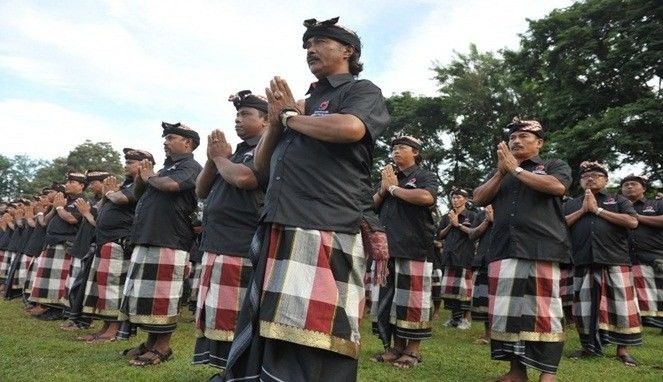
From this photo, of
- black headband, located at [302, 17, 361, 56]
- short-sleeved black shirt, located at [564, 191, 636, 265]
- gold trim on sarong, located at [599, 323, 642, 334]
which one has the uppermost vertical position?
black headband, located at [302, 17, 361, 56]

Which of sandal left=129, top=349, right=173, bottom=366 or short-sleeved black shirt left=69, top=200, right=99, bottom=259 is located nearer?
sandal left=129, top=349, right=173, bottom=366

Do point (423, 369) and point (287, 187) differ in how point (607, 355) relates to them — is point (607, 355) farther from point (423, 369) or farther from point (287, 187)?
point (287, 187)

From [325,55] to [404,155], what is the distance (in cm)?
332

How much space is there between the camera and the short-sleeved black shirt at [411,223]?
235 inches

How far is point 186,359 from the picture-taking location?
5535 mm

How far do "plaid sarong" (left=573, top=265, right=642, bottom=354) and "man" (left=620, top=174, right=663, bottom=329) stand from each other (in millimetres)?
2209

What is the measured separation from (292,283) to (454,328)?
23.7ft

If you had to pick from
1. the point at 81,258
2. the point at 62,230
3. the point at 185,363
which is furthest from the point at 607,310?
the point at 62,230

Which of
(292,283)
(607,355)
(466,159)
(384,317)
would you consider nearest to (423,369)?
(384,317)

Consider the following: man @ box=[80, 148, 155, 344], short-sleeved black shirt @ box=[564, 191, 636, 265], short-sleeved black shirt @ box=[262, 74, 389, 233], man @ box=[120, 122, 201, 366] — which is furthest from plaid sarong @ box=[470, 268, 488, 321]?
short-sleeved black shirt @ box=[262, 74, 389, 233]

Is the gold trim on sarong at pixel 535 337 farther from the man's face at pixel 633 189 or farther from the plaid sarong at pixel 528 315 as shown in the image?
the man's face at pixel 633 189

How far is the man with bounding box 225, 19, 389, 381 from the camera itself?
272cm

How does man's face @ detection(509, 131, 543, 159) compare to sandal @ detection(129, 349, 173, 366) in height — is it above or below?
above

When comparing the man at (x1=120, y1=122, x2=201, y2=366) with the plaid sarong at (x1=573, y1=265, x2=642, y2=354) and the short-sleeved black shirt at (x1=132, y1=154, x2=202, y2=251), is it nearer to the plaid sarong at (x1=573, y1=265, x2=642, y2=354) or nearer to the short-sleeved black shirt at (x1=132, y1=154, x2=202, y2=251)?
the short-sleeved black shirt at (x1=132, y1=154, x2=202, y2=251)
